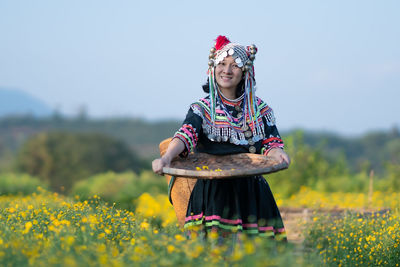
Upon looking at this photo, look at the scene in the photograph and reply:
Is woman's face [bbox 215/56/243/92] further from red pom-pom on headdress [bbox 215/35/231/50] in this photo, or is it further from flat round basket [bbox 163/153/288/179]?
flat round basket [bbox 163/153/288/179]

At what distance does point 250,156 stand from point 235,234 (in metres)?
0.59

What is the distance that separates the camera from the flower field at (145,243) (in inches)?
91.4

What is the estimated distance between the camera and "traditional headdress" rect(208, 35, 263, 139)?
3.81 m

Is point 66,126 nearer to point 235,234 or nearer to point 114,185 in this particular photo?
point 114,185

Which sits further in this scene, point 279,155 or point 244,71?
point 244,71

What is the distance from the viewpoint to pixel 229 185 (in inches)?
142

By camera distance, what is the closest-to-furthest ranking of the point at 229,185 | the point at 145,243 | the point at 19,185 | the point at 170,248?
1. the point at 170,248
2. the point at 145,243
3. the point at 229,185
4. the point at 19,185

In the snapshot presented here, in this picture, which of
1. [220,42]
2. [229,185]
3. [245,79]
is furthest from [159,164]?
[220,42]

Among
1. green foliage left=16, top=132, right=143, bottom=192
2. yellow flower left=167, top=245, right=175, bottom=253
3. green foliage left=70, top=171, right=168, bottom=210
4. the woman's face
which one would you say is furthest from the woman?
green foliage left=16, top=132, right=143, bottom=192

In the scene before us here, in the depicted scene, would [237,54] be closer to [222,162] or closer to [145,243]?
[222,162]

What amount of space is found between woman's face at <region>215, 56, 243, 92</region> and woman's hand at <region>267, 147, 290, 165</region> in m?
0.59

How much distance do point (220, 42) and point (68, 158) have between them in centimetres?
1594

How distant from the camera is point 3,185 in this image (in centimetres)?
1126

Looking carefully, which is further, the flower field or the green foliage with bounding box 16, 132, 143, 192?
the green foliage with bounding box 16, 132, 143, 192
